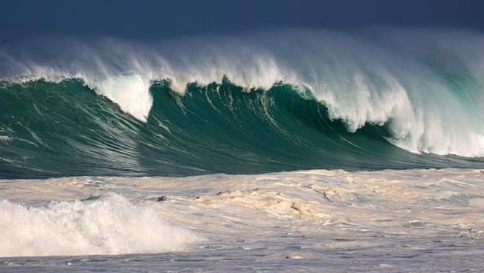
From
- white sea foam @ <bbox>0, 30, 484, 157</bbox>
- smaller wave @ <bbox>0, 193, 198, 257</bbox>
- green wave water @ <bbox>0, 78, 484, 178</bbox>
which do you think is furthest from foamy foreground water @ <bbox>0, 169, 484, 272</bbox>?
white sea foam @ <bbox>0, 30, 484, 157</bbox>

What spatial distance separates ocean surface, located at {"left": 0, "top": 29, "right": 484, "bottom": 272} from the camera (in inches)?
289

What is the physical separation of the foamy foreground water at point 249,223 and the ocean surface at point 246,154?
2 centimetres

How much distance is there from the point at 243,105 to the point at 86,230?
10957 mm

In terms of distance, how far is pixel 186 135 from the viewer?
16531 millimetres

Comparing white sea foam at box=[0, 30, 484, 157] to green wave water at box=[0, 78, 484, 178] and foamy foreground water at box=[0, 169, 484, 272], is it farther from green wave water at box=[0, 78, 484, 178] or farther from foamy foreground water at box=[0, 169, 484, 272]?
foamy foreground water at box=[0, 169, 484, 272]

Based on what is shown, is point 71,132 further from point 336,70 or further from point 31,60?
point 336,70

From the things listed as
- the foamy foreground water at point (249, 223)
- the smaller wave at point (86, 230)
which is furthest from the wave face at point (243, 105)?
→ the smaller wave at point (86, 230)

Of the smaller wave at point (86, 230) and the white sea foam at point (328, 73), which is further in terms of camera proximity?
the white sea foam at point (328, 73)

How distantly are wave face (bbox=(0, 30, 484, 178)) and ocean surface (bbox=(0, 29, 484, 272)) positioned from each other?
4 centimetres

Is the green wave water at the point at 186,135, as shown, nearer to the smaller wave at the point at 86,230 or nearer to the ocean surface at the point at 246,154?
the ocean surface at the point at 246,154

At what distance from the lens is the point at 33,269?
6223 mm

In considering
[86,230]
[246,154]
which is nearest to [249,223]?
[86,230]

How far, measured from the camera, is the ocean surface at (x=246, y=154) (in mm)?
7344

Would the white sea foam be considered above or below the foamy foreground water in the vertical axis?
Result: above
